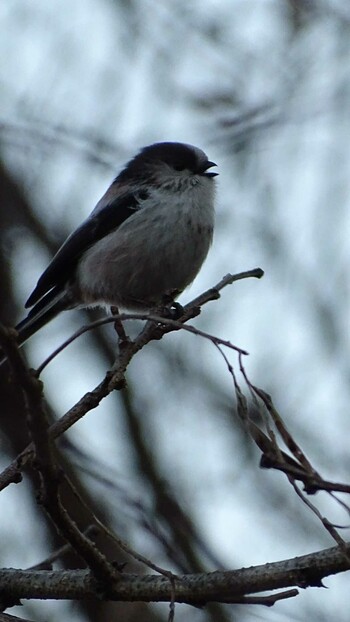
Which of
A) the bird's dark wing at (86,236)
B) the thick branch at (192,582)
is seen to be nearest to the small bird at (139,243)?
the bird's dark wing at (86,236)

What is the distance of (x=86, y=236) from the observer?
481cm

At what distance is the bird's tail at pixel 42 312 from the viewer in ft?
15.1

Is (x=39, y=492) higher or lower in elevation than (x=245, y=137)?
lower

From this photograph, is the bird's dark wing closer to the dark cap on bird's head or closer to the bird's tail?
the bird's tail

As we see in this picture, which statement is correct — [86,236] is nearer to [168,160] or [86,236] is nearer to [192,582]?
[168,160]

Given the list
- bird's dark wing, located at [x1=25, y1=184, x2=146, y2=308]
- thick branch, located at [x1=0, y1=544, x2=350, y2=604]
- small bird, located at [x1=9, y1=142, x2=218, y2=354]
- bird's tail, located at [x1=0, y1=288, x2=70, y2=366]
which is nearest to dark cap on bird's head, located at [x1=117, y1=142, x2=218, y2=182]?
small bird, located at [x1=9, y1=142, x2=218, y2=354]

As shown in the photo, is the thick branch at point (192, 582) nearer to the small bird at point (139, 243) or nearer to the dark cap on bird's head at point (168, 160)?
the small bird at point (139, 243)

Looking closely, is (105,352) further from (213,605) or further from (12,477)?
(12,477)

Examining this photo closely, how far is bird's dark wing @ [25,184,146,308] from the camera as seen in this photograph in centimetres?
466

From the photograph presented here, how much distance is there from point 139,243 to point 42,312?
0.63 m

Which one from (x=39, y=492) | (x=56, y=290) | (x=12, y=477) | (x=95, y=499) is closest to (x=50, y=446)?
(x=39, y=492)

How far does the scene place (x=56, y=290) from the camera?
4773mm

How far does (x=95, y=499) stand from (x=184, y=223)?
68.3 inches

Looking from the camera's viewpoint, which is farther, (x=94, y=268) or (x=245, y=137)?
(x=245, y=137)
